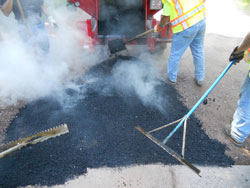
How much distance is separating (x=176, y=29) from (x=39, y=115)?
98.2 inches

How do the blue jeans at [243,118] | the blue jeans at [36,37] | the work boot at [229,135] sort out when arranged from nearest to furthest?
the blue jeans at [243,118], the work boot at [229,135], the blue jeans at [36,37]

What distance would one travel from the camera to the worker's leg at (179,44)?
3.05 meters

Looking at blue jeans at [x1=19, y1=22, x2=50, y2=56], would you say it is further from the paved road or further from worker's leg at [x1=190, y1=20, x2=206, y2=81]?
worker's leg at [x1=190, y1=20, x2=206, y2=81]

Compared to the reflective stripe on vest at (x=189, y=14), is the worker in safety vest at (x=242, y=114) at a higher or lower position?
lower

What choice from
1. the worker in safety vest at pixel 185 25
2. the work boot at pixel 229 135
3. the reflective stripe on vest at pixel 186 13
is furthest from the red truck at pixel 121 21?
the work boot at pixel 229 135

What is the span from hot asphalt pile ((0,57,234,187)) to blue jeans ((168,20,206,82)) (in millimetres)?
640

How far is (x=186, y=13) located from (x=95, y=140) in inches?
89.4

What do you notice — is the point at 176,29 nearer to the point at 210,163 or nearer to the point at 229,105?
the point at 229,105

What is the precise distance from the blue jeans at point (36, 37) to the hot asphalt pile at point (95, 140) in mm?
1170

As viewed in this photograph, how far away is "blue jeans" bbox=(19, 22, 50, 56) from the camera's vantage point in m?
3.46

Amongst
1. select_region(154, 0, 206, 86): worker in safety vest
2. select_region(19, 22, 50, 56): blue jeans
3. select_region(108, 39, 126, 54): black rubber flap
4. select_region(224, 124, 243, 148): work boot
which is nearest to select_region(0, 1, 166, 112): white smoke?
select_region(19, 22, 50, 56): blue jeans

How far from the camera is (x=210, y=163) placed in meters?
2.26

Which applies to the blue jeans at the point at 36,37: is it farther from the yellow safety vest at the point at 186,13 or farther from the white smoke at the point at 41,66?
the yellow safety vest at the point at 186,13

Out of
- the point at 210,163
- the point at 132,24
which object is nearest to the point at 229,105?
the point at 210,163
